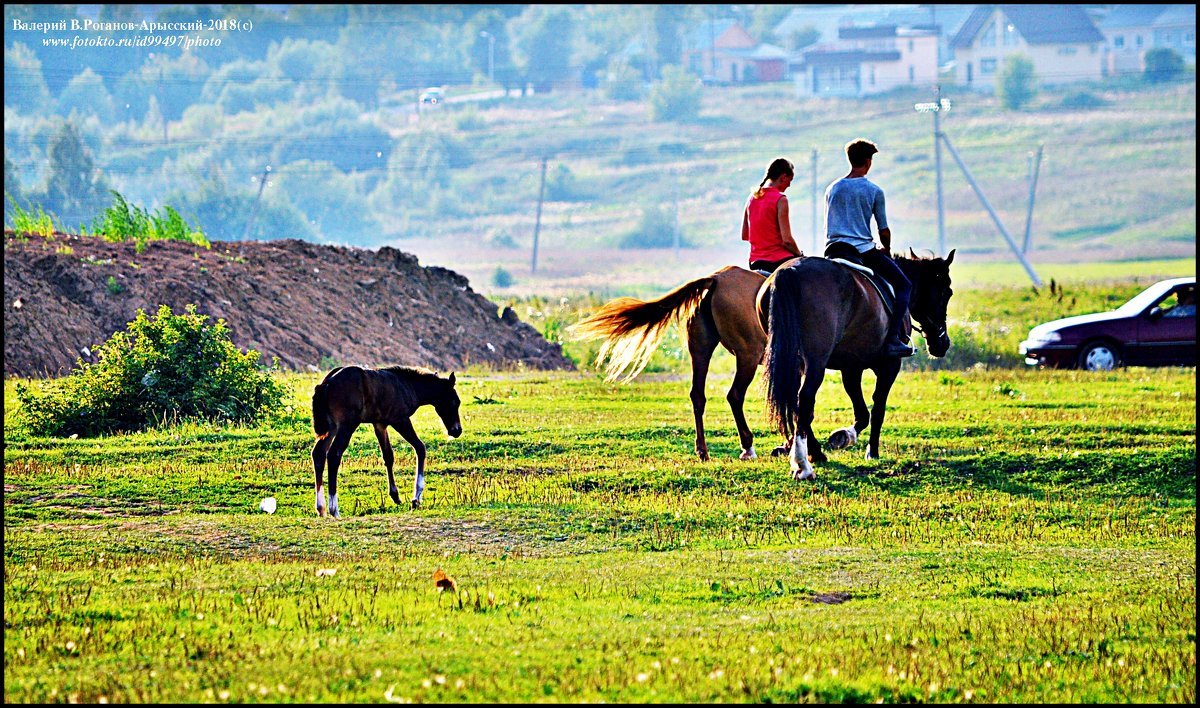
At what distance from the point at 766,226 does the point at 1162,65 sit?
135704mm

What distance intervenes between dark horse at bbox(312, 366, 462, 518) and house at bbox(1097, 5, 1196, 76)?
14292 centimetres

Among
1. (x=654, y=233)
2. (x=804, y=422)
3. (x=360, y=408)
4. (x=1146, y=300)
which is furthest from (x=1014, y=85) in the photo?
(x=360, y=408)

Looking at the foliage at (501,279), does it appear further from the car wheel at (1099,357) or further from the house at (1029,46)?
the house at (1029,46)

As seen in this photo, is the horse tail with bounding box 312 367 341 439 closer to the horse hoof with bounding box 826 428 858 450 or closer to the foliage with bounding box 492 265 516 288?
the horse hoof with bounding box 826 428 858 450

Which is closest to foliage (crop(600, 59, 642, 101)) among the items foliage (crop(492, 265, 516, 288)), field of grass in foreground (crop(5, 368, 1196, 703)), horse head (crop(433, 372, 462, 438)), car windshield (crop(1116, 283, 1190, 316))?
foliage (crop(492, 265, 516, 288))

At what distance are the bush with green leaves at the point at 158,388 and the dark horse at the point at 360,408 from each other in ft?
19.7

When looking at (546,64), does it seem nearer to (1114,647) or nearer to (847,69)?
(847,69)

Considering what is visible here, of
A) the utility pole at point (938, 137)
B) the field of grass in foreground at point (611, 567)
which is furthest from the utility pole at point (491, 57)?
the field of grass in foreground at point (611, 567)

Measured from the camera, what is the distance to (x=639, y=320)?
624 inches

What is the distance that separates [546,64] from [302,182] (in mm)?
50785

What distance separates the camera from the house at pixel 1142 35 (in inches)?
5727

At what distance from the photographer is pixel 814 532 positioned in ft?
39.8

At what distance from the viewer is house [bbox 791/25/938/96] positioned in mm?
146250

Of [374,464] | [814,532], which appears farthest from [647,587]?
[374,464]
